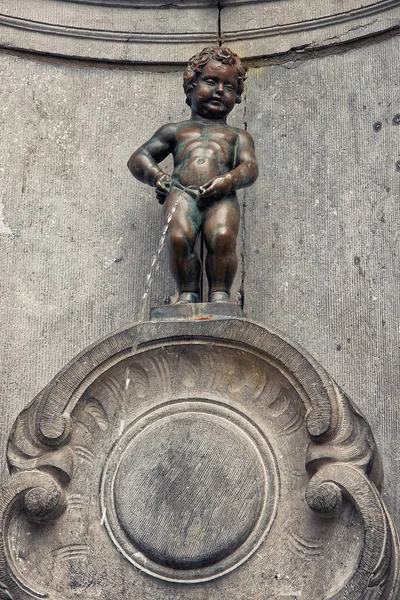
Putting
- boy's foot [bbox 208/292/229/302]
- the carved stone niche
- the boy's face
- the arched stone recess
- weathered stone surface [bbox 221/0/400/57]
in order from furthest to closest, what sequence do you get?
the arched stone recess → weathered stone surface [bbox 221/0/400/57] → the boy's face → boy's foot [bbox 208/292/229/302] → the carved stone niche

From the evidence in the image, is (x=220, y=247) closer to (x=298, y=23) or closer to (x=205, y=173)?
(x=205, y=173)

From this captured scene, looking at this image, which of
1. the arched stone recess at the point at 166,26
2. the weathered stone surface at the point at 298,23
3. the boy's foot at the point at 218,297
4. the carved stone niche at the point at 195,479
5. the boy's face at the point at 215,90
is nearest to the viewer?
the carved stone niche at the point at 195,479

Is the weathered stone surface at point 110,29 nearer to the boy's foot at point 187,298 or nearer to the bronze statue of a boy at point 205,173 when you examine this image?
the bronze statue of a boy at point 205,173

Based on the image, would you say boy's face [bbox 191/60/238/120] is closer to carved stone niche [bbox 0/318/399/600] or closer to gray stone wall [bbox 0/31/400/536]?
gray stone wall [bbox 0/31/400/536]

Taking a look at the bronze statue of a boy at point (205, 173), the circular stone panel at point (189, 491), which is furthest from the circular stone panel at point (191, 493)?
the bronze statue of a boy at point (205, 173)

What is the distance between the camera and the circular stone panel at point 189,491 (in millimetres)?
4070

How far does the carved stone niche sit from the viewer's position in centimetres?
403

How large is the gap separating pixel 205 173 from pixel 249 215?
67cm

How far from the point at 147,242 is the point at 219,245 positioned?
763mm

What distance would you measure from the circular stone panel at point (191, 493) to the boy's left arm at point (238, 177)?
82cm

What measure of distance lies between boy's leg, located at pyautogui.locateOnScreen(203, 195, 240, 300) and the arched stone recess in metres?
1.28

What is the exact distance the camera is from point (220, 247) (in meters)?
4.59

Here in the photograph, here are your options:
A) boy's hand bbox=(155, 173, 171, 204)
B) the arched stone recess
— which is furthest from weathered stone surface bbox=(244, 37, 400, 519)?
boy's hand bbox=(155, 173, 171, 204)

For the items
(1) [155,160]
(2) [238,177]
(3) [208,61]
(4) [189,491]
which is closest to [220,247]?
(2) [238,177]
